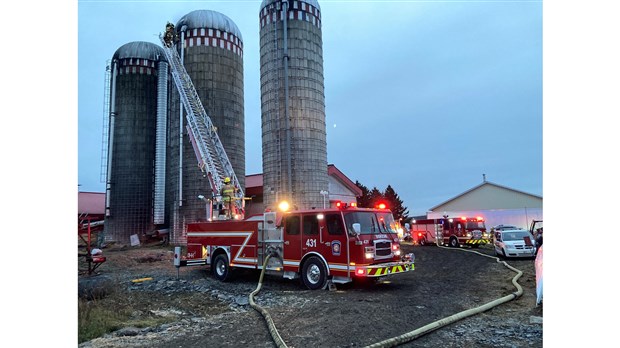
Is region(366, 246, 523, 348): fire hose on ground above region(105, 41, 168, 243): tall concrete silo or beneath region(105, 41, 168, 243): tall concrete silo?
beneath

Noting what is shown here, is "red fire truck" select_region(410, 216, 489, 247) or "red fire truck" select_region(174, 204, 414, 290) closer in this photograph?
"red fire truck" select_region(174, 204, 414, 290)

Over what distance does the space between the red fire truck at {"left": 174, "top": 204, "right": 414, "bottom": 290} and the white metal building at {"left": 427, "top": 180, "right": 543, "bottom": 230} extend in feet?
103

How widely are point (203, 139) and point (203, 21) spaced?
11.1 meters

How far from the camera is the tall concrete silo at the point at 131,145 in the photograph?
3178 cm

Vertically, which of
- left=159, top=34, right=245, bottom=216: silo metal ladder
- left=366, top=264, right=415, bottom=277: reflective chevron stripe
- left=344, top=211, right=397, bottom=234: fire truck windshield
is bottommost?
left=366, top=264, right=415, bottom=277: reflective chevron stripe

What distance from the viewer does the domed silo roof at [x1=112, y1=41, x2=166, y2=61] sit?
32500 millimetres

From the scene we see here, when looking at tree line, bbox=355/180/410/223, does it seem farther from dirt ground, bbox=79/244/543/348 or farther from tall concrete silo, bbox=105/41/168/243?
dirt ground, bbox=79/244/543/348

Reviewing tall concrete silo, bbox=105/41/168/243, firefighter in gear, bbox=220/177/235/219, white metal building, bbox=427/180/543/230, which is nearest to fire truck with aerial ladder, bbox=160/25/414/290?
firefighter in gear, bbox=220/177/235/219

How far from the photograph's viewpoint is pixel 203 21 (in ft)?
94.0

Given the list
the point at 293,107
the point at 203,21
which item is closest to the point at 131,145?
the point at 203,21

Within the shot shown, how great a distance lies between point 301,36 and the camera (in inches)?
959

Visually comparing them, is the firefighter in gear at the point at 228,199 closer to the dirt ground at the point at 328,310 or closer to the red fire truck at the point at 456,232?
the dirt ground at the point at 328,310

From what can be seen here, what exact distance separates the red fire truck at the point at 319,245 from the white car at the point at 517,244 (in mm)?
9537

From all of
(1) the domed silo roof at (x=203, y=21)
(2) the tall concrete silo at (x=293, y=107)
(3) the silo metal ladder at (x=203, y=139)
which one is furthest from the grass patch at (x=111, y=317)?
(1) the domed silo roof at (x=203, y=21)
